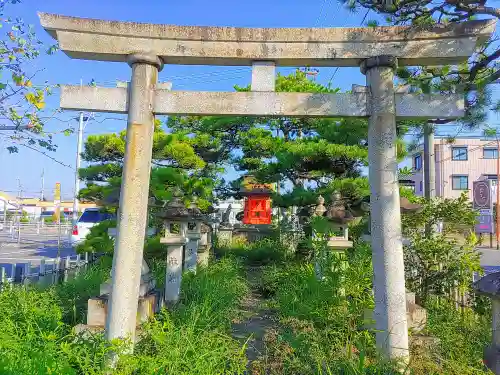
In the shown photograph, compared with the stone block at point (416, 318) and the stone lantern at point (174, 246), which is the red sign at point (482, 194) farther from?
the stone lantern at point (174, 246)

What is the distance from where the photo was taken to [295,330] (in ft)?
16.0

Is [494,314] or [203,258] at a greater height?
[494,314]

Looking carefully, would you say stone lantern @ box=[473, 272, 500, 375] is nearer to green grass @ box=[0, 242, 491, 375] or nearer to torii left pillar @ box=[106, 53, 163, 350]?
green grass @ box=[0, 242, 491, 375]

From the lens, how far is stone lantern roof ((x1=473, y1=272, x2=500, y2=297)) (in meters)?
2.90

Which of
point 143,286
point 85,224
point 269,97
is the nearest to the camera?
point 269,97

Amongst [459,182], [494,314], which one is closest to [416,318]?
[494,314]

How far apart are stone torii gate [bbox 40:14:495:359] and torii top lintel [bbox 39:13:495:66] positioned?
0.03ft

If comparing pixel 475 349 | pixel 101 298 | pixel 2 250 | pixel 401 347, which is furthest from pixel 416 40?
pixel 2 250

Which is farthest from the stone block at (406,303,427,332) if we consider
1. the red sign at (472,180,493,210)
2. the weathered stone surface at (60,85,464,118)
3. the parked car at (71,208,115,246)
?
the parked car at (71,208,115,246)

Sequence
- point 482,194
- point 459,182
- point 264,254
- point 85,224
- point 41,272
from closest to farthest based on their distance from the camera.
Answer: point 41,272 → point 264,254 → point 482,194 → point 85,224 → point 459,182

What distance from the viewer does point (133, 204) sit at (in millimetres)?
4160

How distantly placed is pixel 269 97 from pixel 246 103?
9.6 inches

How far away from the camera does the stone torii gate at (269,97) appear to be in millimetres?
4090

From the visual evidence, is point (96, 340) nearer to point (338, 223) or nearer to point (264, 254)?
point (338, 223)
